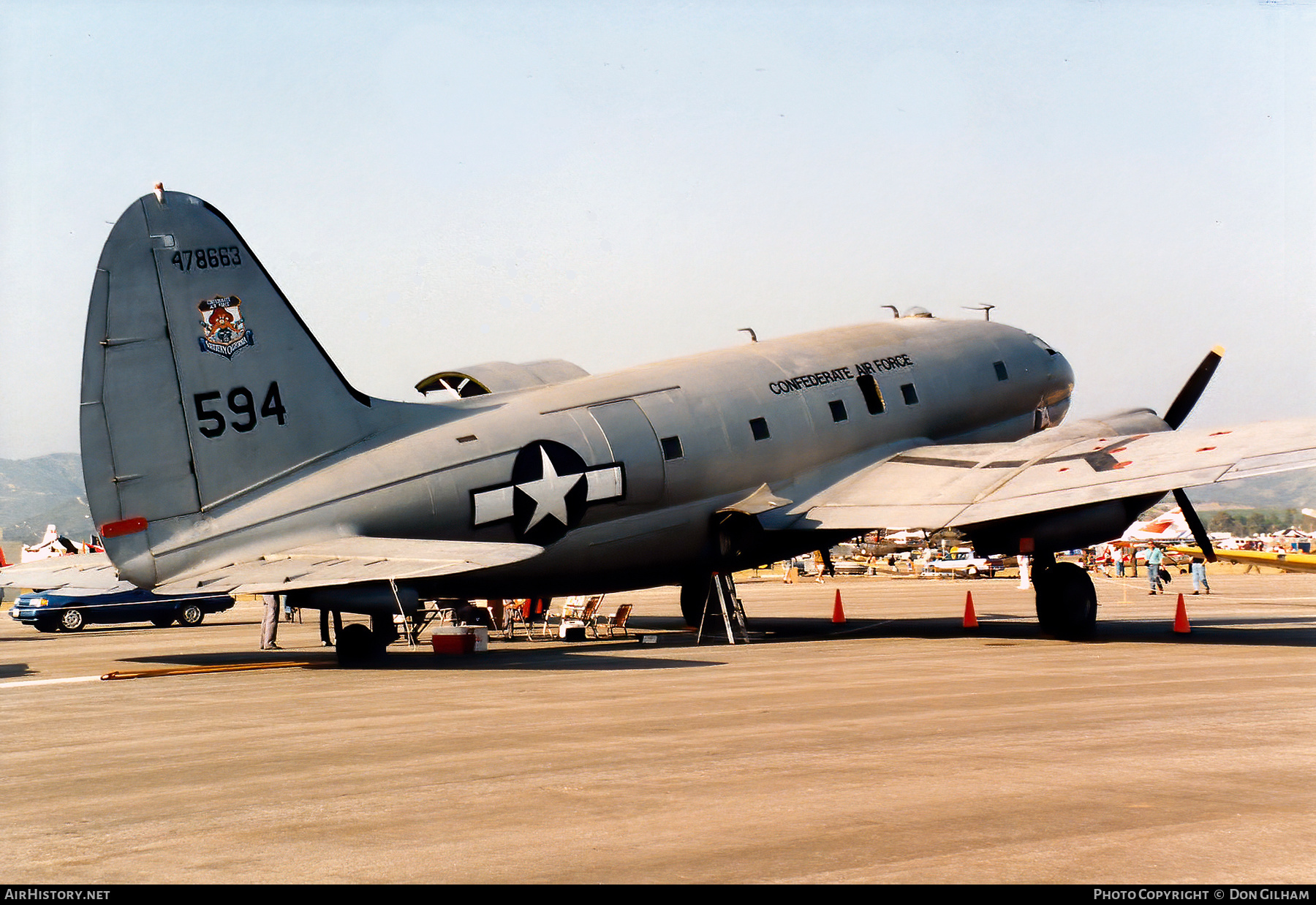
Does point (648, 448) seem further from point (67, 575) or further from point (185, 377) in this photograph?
point (67, 575)

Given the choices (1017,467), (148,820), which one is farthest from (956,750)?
(1017,467)

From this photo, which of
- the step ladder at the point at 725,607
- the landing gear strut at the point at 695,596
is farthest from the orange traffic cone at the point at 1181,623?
the landing gear strut at the point at 695,596

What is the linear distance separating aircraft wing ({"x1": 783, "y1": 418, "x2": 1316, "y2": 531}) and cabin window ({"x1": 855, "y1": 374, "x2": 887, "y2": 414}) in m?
1.23

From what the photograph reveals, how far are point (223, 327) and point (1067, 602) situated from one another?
1669 centimetres

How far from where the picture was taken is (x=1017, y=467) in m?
25.5

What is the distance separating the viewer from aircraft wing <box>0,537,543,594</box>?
687 inches

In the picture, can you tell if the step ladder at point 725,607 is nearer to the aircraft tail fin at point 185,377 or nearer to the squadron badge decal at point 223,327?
the aircraft tail fin at point 185,377

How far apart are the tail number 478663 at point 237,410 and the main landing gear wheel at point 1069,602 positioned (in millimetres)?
15049

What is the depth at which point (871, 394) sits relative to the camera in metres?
29.0

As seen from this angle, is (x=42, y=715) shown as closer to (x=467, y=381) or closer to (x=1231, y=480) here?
(x=467, y=381)

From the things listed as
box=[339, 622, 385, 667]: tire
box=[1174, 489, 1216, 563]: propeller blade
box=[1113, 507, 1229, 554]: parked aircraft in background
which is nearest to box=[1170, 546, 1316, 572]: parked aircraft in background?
box=[1174, 489, 1216, 563]: propeller blade

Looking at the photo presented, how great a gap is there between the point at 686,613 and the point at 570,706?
15.2 meters

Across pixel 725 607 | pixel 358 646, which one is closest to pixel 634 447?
pixel 725 607

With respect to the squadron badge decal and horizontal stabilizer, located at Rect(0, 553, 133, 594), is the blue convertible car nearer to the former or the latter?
horizontal stabilizer, located at Rect(0, 553, 133, 594)
